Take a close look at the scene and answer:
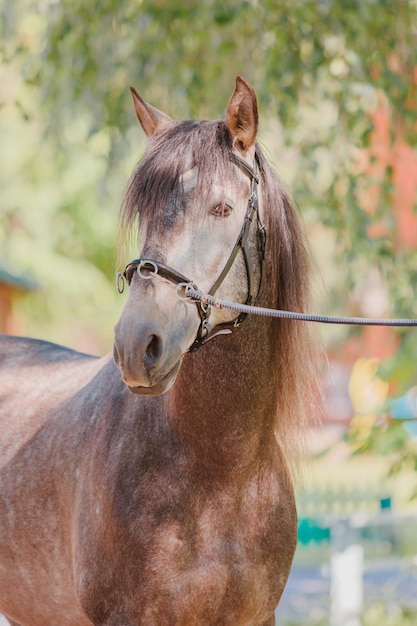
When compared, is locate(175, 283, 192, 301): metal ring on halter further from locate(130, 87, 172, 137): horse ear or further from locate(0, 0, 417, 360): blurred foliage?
locate(0, 0, 417, 360): blurred foliage

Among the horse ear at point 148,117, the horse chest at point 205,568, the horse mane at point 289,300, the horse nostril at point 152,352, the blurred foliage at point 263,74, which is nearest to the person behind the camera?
the horse nostril at point 152,352

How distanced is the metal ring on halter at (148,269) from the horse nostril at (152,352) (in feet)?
0.56

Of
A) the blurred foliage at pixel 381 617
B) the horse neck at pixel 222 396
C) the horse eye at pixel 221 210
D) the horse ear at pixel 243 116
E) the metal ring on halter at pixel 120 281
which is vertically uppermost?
the horse ear at pixel 243 116

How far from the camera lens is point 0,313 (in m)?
10.1

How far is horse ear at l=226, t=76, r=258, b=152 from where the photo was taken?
102 inches

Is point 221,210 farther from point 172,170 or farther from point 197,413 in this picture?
point 197,413

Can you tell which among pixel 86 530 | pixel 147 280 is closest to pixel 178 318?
pixel 147 280

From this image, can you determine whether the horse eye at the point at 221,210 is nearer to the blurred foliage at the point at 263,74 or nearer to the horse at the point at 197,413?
the horse at the point at 197,413

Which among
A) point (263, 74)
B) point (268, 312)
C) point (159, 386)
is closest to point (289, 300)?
point (268, 312)

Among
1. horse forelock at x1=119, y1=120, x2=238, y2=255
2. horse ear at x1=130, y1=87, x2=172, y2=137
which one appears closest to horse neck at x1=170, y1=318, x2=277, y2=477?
horse forelock at x1=119, y1=120, x2=238, y2=255

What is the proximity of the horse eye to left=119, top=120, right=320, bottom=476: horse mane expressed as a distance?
58 mm

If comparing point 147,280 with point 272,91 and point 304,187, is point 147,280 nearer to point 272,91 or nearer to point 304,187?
point 272,91

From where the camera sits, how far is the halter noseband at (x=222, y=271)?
242cm

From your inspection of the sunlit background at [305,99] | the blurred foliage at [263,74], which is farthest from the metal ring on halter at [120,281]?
the blurred foliage at [263,74]
